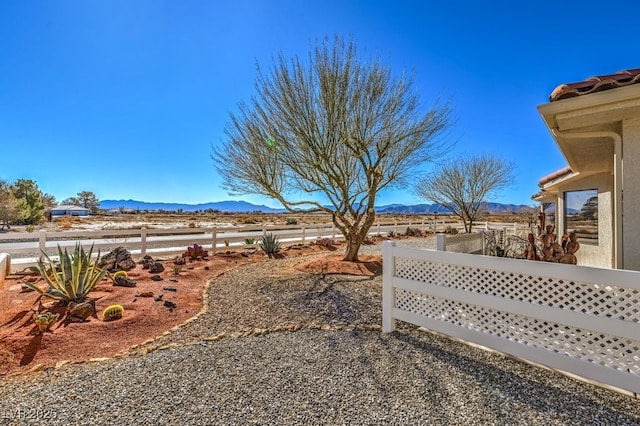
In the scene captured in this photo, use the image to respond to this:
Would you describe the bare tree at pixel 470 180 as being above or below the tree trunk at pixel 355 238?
above

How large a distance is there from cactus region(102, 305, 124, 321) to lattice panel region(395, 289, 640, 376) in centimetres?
402

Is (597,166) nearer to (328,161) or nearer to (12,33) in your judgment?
(328,161)

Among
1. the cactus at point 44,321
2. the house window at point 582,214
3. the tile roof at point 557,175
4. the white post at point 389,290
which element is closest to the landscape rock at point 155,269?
the cactus at point 44,321

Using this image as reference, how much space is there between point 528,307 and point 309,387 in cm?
216

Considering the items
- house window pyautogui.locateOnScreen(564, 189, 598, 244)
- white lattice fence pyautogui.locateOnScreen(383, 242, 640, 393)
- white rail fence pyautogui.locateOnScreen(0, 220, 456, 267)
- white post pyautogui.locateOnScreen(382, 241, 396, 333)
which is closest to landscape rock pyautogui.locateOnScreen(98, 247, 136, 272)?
white rail fence pyautogui.locateOnScreen(0, 220, 456, 267)

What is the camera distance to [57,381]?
2863 millimetres

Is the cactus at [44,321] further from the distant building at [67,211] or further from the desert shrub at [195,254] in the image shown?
the distant building at [67,211]

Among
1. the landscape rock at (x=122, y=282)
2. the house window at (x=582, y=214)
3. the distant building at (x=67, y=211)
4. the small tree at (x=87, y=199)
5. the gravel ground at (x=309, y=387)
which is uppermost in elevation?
the small tree at (x=87, y=199)

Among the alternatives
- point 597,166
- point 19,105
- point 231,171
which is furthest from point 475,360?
point 19,105

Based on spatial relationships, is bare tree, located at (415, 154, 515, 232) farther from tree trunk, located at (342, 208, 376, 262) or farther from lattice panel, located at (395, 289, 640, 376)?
lattice panel, located at (395, 289, 640, 376)

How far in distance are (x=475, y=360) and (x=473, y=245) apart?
5.89m

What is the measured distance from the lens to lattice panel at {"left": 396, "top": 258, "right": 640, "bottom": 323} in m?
2.53

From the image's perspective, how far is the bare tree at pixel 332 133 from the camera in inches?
299

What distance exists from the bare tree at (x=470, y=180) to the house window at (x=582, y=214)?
13.4 metres
